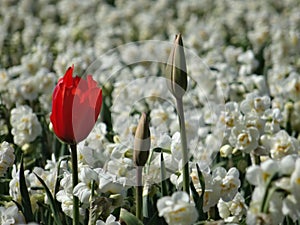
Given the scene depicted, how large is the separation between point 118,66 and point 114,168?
2.53 m

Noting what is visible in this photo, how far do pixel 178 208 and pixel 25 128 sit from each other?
A: 63.6 inches

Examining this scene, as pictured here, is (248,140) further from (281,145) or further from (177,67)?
(177,67)

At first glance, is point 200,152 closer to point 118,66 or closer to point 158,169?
point 158,169

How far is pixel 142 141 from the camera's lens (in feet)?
6.05

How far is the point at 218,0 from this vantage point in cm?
755

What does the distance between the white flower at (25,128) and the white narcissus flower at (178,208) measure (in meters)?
1.56

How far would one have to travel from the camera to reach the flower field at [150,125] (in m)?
1.89

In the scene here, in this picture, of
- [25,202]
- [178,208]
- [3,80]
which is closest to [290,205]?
[178,208]

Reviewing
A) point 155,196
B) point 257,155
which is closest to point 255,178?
point 155,196

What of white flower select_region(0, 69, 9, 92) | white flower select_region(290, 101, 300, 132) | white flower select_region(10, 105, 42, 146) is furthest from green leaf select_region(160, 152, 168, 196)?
white flower select_region(0, 69, 9, 92)

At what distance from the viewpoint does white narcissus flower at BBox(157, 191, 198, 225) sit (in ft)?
5.36

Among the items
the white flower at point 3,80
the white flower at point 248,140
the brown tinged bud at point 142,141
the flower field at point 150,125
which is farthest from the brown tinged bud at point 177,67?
the white flower at point 3,80

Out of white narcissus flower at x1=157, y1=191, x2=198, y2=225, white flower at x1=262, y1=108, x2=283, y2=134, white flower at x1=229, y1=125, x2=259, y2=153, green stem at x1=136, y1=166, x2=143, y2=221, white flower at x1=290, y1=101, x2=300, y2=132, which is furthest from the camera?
white flower at x1=290, y1=101, x2=300, y2=132

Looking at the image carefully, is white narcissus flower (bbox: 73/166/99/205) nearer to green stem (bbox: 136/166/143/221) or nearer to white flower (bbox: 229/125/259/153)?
green stem (bbox: 136/166/143/221)
